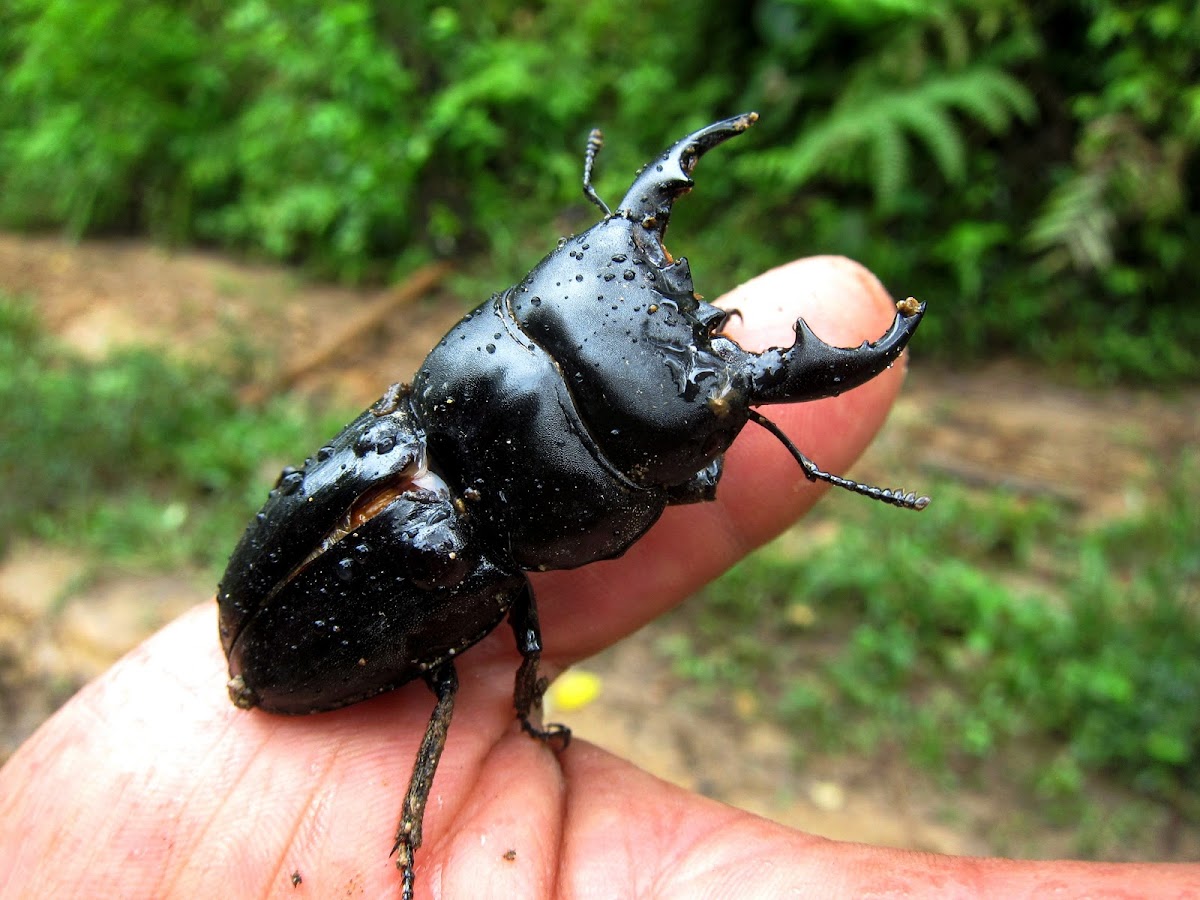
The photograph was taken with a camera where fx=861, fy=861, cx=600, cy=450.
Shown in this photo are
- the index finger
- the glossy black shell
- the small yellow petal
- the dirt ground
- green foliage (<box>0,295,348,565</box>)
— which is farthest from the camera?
green foliage (<box>0,295,348,565</box>)

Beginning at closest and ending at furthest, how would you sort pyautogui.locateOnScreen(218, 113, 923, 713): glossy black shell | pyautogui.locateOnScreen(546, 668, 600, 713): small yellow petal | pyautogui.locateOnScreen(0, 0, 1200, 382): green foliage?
pyautogui.locateOnScreen(218, 113, 923, 713): glossy black shell → pyautogui.locateOnScreen(546, 668, 600, 713): small yellow petal → pyautogui.locateOnScreen(0, 0, 1200, 382): green foliage

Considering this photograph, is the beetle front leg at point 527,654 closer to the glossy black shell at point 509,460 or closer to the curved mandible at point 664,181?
the glossy black shell at point 509,460

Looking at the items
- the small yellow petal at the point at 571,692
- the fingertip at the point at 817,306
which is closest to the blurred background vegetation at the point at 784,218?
the small yellow petal at the point at 571,692

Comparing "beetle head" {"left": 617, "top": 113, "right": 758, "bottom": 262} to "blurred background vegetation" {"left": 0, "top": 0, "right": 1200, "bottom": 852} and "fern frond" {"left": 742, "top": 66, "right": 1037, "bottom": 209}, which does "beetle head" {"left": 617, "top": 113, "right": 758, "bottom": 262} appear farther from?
"fern frond" {"left": 742, "top": 66, "right": 1037, "bottom": 209}

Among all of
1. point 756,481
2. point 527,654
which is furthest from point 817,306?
point 527,654

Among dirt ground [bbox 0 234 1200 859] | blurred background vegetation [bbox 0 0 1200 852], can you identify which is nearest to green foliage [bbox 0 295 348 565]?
blurred background vegetation [bbox 0 0 1200 852]

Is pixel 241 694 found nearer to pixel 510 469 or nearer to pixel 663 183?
pixel 510 469
